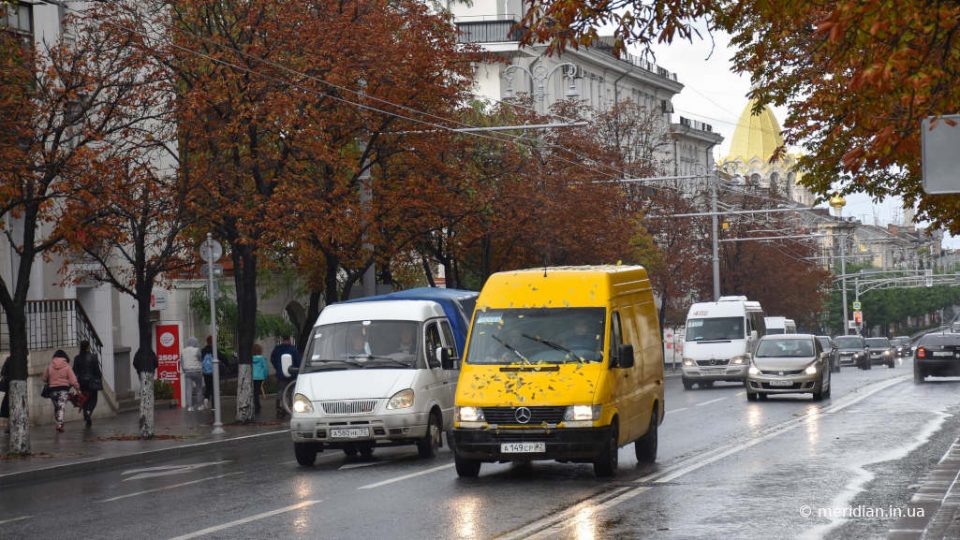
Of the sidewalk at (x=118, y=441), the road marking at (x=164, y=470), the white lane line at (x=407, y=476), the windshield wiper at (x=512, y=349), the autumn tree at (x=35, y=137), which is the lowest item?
→ the road marking at (x=164, y=470)

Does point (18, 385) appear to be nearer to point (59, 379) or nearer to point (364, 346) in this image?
point (364, 346)

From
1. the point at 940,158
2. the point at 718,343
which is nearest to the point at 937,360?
the point at 718,343

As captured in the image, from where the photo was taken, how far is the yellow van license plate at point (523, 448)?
58.0ft

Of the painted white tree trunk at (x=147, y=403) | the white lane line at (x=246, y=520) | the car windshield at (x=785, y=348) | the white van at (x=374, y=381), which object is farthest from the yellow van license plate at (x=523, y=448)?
the car windshield at (x=785, y=348)

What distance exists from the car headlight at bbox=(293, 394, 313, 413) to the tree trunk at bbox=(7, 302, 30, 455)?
514 centimetres

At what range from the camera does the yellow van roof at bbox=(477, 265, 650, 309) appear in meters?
19.2

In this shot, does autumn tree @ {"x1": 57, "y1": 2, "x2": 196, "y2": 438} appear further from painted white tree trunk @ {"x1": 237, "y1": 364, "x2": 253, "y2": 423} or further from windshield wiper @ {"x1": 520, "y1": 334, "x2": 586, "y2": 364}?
windshield wiper @ {"x1": 520, "y1": 334, "x2": 586, "y2": 364}

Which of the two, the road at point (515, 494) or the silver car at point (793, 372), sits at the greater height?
the silver car at point (793, 372)

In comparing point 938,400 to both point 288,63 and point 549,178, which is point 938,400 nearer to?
point 288,63

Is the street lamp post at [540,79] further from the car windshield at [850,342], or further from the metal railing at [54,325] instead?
the car windshield at [850,342]

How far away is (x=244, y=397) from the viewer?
106ft

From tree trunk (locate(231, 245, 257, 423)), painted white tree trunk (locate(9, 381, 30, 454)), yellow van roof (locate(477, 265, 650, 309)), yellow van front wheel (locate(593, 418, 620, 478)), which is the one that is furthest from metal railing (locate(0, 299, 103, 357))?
yellow van front wheel (locate(593, 418, 620, 478))

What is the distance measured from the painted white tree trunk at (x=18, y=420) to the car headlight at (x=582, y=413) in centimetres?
1017

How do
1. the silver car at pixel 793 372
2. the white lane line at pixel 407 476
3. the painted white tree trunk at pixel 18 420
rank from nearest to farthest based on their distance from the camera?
the white lane line at pixel 407 476 < the painted white tree trunk at pixel 18 420 < the silver car at pixel 793 372
